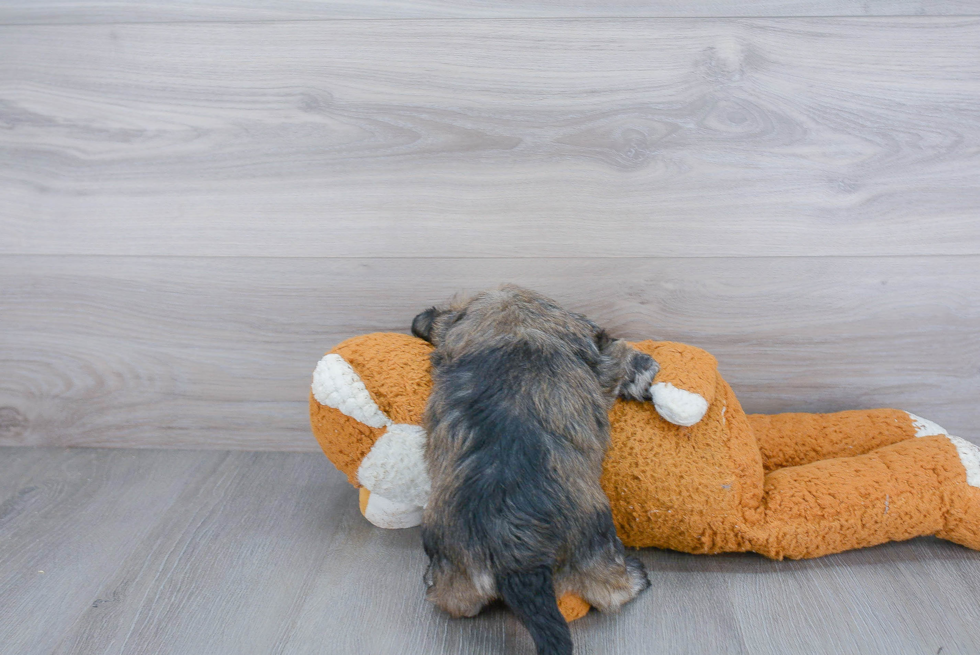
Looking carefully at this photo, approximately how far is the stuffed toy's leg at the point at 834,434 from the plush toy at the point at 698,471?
0.10 m

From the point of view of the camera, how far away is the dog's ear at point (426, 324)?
1.26 metres

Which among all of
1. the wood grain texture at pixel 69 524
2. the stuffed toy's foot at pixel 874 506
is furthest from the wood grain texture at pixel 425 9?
the wood grain texture at pixel 69 524

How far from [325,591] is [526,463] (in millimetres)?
451

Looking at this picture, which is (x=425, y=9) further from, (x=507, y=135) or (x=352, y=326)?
(x=352, y=326)

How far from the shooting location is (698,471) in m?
1.16

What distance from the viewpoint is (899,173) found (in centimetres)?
138

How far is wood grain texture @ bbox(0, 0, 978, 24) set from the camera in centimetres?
132

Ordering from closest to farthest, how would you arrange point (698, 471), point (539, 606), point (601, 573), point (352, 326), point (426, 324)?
point (539, 606), point (601, 573), point (698, 471), point (426, 324), point (352, 326)

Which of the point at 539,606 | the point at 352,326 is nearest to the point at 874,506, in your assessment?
the point at 539,606

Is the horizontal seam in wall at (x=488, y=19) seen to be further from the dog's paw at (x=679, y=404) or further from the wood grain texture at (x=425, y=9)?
the dog's paw at (x=679, y=404)

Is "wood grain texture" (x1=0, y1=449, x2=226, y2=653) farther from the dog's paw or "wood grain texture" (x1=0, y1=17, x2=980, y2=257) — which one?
the dog's paw

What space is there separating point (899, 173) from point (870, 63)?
22cm

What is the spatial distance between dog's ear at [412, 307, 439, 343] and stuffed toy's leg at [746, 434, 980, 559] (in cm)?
65

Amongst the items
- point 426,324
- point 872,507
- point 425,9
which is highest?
point 425,9
